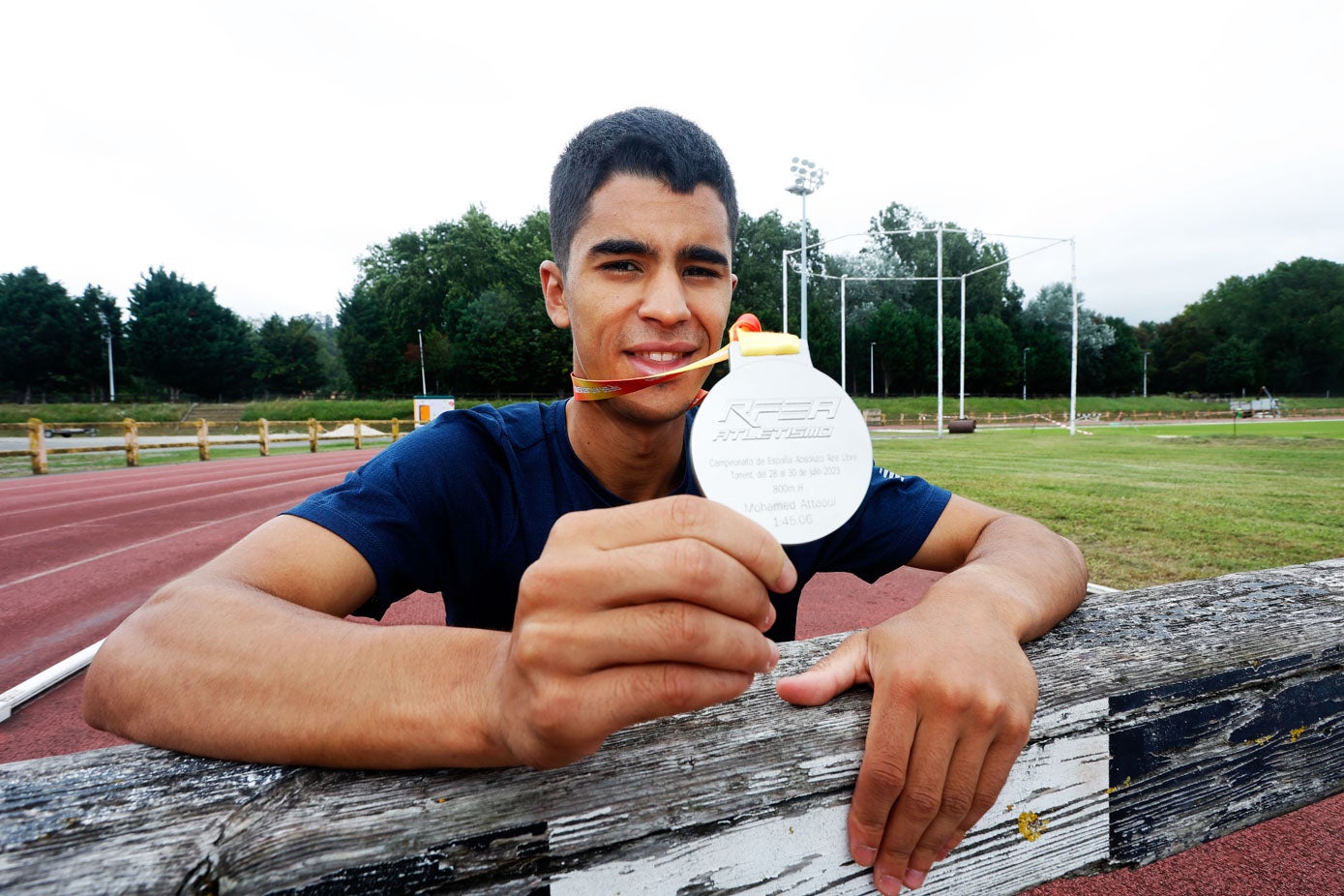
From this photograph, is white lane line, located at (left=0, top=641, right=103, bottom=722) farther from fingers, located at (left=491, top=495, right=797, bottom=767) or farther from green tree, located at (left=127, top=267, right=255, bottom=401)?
green tree, located at (left=127, top=267, right=255, bottom=401)

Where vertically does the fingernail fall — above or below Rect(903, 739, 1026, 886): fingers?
below

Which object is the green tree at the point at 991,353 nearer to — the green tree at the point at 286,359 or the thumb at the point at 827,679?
the thumb at the point at 827,679

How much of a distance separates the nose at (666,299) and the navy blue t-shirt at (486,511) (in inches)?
21.2

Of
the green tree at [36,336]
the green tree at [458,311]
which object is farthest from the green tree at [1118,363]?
the green tree at [36,336]

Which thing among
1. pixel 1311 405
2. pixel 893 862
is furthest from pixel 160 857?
pixel 1311 405

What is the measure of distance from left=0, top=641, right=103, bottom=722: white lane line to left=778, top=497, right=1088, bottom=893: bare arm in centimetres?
351

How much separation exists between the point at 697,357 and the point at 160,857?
0.89m

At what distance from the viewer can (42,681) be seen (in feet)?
11.3

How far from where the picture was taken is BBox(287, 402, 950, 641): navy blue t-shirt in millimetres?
1379

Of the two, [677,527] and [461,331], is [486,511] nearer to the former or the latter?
[677,527]

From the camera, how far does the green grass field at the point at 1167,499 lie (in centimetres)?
516

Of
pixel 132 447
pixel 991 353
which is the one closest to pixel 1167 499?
pixel 132 447

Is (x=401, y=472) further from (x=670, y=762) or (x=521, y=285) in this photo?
(x=521, y=285)

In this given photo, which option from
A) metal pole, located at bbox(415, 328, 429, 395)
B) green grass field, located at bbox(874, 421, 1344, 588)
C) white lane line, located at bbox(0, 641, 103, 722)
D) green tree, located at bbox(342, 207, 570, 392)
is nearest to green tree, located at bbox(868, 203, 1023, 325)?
green tree, located at bbox(342, 207, 570, 392)
